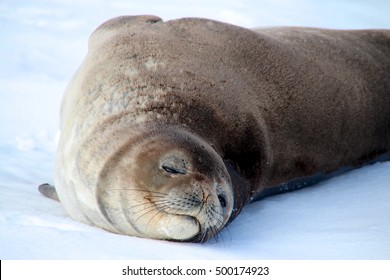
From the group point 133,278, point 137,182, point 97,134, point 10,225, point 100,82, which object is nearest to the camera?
point 133,278

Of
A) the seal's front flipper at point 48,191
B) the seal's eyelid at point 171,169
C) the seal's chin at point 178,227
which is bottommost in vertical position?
the seal's front flipper at point 48,191

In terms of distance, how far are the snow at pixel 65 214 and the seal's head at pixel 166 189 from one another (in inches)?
3.6

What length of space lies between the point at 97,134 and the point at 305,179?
5.32 feet

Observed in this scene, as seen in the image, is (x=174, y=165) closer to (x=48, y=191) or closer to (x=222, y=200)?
(x=222, y=200)

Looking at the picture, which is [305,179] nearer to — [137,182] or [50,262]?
[137,182]

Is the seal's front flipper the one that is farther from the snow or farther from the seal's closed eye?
the seal's closed eye

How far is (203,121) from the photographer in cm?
372

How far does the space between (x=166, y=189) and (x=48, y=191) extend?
126cm

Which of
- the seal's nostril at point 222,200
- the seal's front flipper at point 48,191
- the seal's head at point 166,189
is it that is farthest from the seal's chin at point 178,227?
the seal's front flipper at point 48,191

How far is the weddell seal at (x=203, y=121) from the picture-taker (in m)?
3.26

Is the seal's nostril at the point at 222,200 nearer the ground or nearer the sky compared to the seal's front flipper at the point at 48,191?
nearer the sky

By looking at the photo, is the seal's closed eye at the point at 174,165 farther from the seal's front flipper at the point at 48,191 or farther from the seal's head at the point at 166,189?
the seal's front flipper at the point at 48,191

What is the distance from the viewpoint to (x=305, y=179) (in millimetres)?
4527

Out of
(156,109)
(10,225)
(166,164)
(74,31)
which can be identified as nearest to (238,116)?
(156,109)
